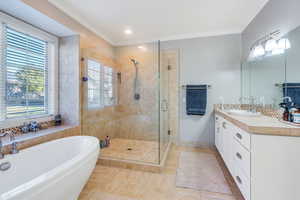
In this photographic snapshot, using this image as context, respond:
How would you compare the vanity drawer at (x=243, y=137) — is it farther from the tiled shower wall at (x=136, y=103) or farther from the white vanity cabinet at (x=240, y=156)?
the tiled shower wall at (x=136, y=103)

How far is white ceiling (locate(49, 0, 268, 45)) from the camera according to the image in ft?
6.59

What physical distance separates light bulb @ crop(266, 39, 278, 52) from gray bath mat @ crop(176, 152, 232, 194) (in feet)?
6.37

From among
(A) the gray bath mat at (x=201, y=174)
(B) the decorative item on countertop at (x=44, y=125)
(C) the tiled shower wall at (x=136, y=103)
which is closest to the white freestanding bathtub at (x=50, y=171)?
(B) the decorative item on countertop at (x=44, y=125)

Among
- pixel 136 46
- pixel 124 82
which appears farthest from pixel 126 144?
→ pixel 136 46

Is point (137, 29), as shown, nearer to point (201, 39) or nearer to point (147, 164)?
point (201, 39)

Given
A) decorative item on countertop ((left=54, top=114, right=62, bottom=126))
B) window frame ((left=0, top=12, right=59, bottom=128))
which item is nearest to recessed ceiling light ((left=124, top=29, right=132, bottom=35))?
window frame ((left=0, top=12, right=59, bottom=128))

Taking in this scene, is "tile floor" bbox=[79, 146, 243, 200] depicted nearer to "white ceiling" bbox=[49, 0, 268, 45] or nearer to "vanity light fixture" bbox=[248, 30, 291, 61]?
"vanity light fixture" bbox=[248, 30, 291, 61]

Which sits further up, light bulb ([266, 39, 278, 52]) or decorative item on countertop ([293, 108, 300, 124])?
light bulb ([266, 39, 278, 52])

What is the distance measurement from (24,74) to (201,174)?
302 cm

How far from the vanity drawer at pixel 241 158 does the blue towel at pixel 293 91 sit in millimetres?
767

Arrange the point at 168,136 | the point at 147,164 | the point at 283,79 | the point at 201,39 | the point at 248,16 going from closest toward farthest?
the point at 283,79
the point at 147,164
the point at 248,16
the point at 201,39
the point at 168,136

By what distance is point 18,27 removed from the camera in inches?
74.0

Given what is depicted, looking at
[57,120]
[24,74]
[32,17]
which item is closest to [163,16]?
[32,17]

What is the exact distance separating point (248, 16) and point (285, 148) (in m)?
2.25
